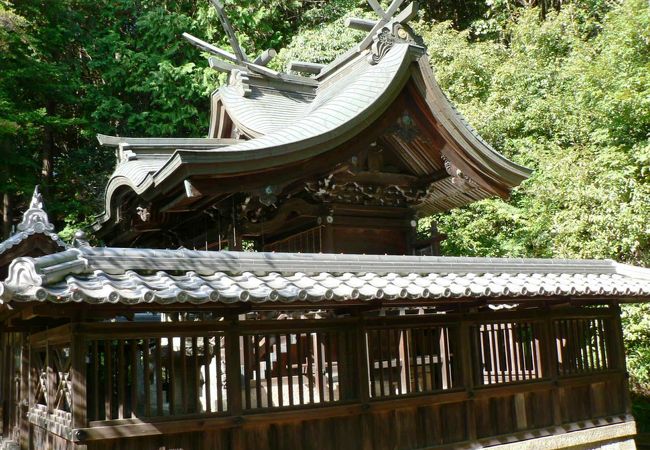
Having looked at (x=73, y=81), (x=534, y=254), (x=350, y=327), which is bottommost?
(x=350, y=327)

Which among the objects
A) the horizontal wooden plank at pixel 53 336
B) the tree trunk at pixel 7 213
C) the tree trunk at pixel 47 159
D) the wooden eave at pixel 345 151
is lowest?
the horizontal wooden plank at pixel 53 336

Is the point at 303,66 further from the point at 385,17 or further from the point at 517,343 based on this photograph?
the point at 517,343

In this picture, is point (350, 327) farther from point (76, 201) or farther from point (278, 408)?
point (76, 201)

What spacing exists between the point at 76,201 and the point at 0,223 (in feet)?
13.6

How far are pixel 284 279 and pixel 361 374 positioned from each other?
5.22 feet

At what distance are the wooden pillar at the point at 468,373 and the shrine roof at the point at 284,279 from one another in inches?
22.6

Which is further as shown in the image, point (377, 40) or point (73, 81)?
point (73, 81)

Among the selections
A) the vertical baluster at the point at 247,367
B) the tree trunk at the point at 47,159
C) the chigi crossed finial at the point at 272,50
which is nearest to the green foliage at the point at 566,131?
the chigi crossed finial at the point at 272,50

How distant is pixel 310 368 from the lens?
275 inches

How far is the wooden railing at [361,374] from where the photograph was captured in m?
5.96

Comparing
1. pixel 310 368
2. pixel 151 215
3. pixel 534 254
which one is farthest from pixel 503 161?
pixel 534 254

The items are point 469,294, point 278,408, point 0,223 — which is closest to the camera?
point 278,408

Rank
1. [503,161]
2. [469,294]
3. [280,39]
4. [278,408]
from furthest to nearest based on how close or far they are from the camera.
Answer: [280,39] → [503,161] → [469,294] → [278,408]

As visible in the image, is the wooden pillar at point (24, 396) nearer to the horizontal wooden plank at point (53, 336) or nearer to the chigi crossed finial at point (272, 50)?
the horizontal wooden plank at point (53, 336)
